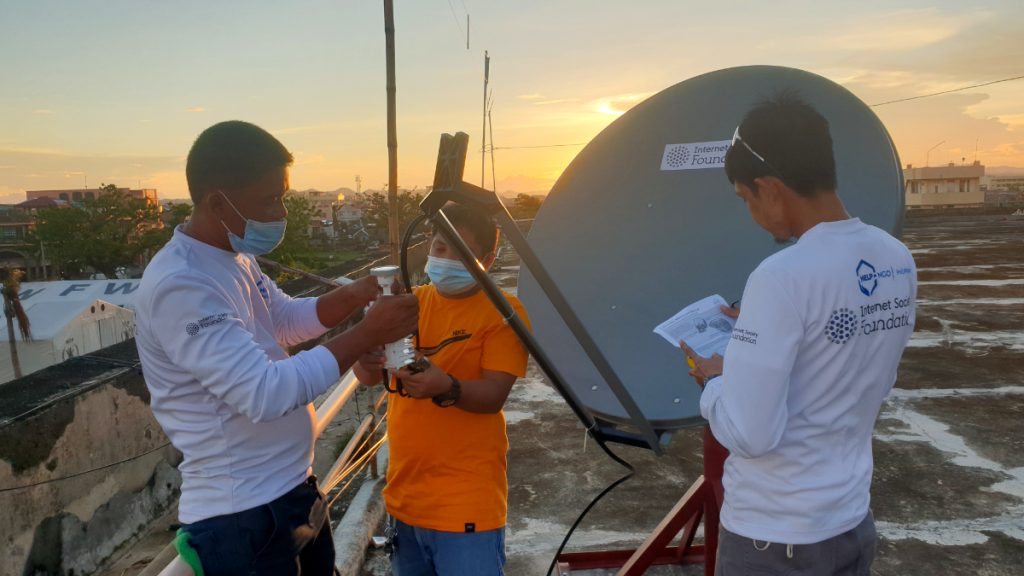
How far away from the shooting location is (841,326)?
1360 millimetres

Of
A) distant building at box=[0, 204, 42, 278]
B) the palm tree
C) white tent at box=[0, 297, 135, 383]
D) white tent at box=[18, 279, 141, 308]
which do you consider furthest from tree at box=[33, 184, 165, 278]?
white tent at box=[0, 297, 135, 383]

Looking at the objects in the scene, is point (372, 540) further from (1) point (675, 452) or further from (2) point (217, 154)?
(2) point (217, 154)

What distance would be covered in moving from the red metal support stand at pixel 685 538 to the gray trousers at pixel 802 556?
26 cm

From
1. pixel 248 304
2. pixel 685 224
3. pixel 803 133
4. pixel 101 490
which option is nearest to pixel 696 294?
pixel 685 224

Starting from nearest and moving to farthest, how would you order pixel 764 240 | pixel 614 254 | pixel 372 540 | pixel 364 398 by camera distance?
1. pixel 764 240
2. pixel 614 254
3. pixel 372 540
4. pixel 364 398

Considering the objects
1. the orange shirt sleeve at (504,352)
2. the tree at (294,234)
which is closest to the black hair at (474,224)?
the orange shirt sleeve at (504,352)

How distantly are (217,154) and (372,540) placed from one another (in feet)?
8.33

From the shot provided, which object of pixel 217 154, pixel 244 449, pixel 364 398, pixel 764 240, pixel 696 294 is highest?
pixel 217 154

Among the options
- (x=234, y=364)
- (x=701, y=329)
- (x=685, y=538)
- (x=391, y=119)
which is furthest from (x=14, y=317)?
(x=701, y=329)

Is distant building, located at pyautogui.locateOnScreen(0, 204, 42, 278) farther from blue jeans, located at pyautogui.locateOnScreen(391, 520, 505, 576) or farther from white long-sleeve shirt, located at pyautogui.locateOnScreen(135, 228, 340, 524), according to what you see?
white long-sleeve shirt, located at pyautogui.locateOnScreen(135, 228, 340, 524)

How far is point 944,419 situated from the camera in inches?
212

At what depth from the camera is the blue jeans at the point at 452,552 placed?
6.28ft

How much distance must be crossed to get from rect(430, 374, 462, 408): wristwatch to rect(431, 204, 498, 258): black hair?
405 millimetres

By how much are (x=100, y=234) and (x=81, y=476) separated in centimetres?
5150
